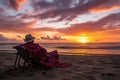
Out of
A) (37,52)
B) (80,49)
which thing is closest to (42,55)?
(37,52)

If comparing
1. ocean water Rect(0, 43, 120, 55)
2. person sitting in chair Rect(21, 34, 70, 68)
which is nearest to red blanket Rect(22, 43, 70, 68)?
person sitting in chair Rect(21, 34, 70, 68)

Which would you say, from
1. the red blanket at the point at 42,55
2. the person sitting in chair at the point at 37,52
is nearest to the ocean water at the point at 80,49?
the red blanket at the point at 42,55

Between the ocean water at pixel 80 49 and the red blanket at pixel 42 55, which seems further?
the ocean water at pixel 80 49

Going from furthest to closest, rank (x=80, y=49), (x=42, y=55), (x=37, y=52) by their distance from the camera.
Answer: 1. (x=80, y=49)
2. (x=42, y=55)
3. (x=37, y=52)

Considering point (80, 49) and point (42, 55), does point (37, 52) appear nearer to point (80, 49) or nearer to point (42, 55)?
point (42, 55)

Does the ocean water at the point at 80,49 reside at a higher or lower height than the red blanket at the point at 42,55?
lower

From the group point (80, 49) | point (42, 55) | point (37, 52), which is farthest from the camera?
point (80, 49)

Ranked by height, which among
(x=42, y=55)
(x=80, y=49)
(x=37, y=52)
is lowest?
(x=80, y=49)

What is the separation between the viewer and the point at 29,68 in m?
9.47

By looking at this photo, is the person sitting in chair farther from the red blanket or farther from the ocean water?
the ocean water

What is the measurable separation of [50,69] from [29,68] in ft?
3.06

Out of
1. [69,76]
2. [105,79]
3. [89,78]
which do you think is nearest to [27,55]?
[69,76]

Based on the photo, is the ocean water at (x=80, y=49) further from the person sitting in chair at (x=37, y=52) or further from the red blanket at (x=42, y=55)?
the person sitting in chair at (x=37, y=52)

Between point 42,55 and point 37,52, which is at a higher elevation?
point 37,52
